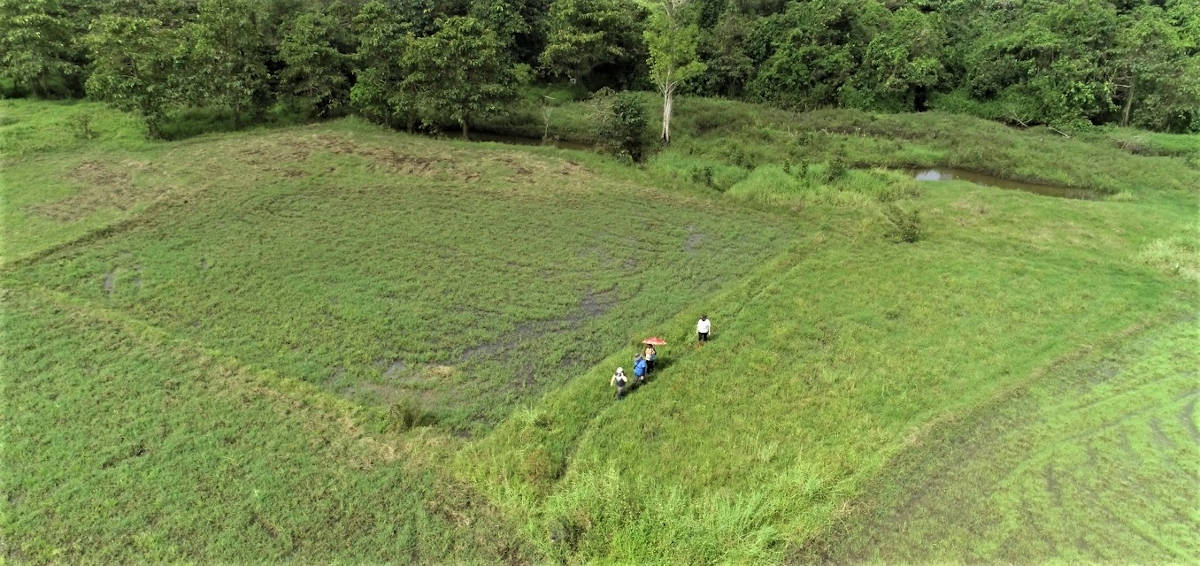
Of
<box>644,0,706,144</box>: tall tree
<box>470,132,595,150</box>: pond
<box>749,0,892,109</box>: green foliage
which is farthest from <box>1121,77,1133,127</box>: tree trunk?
<box>470,132,595,150</box>: pond

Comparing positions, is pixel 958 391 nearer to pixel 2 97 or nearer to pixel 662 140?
pixel 662 140

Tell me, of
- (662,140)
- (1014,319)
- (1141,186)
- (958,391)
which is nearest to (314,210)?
(662,140)

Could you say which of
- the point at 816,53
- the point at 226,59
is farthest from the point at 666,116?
the point at 226,59

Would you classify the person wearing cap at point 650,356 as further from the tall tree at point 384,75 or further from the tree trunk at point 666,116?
the tall tree at point 384,75

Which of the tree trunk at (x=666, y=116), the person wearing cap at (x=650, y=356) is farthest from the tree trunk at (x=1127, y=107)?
the person wearing cap at (x=650, y=356)

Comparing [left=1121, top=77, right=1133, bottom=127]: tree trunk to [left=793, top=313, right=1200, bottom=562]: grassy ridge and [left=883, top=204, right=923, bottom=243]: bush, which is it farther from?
[left=793, top=313, right=1200, bottom=562]: grassy ridge

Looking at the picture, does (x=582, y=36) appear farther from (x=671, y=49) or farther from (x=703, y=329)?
(x=703, y=329)
